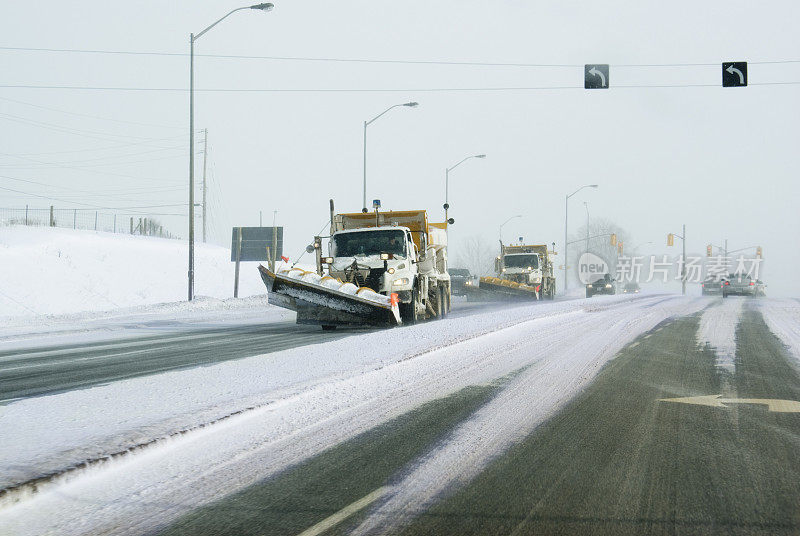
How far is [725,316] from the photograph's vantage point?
24.0m

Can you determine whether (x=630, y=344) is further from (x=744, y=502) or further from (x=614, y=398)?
(x=744, y=502)

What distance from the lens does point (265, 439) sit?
6156mm

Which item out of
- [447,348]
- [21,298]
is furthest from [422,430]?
[21,298]

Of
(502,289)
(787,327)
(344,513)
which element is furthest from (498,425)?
(502,289)

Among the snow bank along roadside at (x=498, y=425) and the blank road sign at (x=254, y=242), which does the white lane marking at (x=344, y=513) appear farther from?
the blank road sign at (x=254, y=242)

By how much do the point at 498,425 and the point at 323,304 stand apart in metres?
10.9

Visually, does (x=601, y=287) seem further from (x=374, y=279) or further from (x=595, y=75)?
(x=374, y=279)

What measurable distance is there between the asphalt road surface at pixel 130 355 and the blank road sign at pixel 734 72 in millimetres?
14034

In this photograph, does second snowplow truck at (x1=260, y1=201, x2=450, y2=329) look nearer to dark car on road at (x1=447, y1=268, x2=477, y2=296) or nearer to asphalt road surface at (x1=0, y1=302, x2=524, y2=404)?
asphalt road surface at (x1=0, y1=302, x2=524, y2=404)

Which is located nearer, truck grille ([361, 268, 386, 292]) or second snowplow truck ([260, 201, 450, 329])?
second snowplow truck ([260, 201, 450, 329])

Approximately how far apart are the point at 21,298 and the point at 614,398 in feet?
115

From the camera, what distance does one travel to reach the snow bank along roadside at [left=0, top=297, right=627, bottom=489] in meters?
5.23

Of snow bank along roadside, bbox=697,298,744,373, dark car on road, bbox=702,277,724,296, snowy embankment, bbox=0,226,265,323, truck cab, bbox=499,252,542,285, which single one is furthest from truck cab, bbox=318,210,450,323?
dark car on road, bbox=702,277,724,296

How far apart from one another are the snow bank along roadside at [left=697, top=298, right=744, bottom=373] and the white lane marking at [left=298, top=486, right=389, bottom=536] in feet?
25.7
